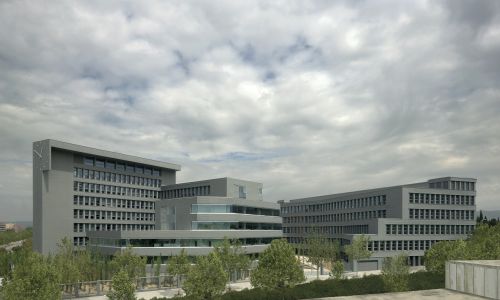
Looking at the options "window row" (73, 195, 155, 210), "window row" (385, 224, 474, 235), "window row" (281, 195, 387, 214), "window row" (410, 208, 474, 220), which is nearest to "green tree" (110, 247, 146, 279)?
"window row" (73, 195, 155, 210)

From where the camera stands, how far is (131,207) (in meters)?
109

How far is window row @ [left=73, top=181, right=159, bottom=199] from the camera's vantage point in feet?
313

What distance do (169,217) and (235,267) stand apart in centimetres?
2115

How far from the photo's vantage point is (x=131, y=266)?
5978 cm

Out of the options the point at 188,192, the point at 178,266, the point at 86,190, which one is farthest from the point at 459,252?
the point at 86,190

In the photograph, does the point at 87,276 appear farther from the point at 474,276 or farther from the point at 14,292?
the point at 474,276

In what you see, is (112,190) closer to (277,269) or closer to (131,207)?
(131,207)

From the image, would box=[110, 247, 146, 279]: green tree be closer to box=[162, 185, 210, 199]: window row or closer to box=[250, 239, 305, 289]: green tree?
box=[250, 239, 305, 289]: green tree

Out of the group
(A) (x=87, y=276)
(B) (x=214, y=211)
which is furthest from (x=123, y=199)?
(A) (x=87, y=276)

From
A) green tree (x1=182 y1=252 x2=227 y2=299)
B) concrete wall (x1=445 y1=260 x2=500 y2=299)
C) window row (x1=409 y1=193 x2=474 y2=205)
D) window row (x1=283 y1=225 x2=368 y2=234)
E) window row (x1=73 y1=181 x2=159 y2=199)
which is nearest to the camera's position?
concrete wall (x1=445 y1=260 x2=500 y2=299)

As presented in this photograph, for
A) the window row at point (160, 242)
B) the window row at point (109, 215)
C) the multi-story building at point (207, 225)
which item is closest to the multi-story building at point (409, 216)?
the multi-story building at point (207, 225)

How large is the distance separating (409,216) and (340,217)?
24.5 meters

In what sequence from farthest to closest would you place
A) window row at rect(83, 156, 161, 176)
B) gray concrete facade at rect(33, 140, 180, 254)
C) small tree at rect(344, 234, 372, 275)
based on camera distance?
window row at rect(83, 156, 161, 176)
small tree at rect(344, 234, 372, 275)
gray concrete facade at rect(33, 140, 180, 254)

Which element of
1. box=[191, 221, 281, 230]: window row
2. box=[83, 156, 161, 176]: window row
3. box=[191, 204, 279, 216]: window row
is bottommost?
box=[191, 221, 281, 230]: window row
